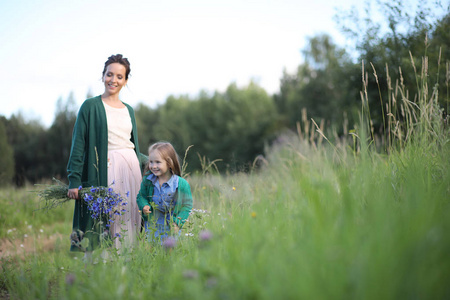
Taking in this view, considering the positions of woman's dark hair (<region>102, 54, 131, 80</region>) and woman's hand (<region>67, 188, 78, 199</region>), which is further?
woman's dark hair (<region>102, 54, 131, 80</region>)

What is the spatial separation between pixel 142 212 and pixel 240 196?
3.23 feet

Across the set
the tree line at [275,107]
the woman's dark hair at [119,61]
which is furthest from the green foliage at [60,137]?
the woman's dark hair at [119,61]

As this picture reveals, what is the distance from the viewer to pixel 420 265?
147 cm

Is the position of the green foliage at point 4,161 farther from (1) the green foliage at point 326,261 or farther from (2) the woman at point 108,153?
(1) the green foliage at point 326,261

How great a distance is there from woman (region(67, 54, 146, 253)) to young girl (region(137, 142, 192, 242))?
0.22 m

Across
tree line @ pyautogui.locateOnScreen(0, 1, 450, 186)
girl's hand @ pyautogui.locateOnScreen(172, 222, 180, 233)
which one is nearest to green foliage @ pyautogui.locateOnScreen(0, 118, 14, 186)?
tree line @ pyautogui.locateOnScreen(0, 1, 450, 186)

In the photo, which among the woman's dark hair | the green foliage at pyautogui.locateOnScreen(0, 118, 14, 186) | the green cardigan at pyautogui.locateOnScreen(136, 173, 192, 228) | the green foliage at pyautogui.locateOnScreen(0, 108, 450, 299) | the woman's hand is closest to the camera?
the green foliage at pyautogui.locateOnScreen(0, 108, 450, 299)

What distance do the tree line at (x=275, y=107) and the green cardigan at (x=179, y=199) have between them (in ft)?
2.34

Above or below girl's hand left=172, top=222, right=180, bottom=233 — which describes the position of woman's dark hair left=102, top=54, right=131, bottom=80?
above

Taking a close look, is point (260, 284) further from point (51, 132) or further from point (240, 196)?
point (51, 132)

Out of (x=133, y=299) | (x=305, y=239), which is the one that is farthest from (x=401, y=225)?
(x=133, y=299)

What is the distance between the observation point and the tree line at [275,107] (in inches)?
272

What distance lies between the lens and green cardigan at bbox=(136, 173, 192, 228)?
333cm

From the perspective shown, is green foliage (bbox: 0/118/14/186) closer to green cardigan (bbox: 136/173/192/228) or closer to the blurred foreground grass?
green cardigan (bbox: 136/173/192/228)
